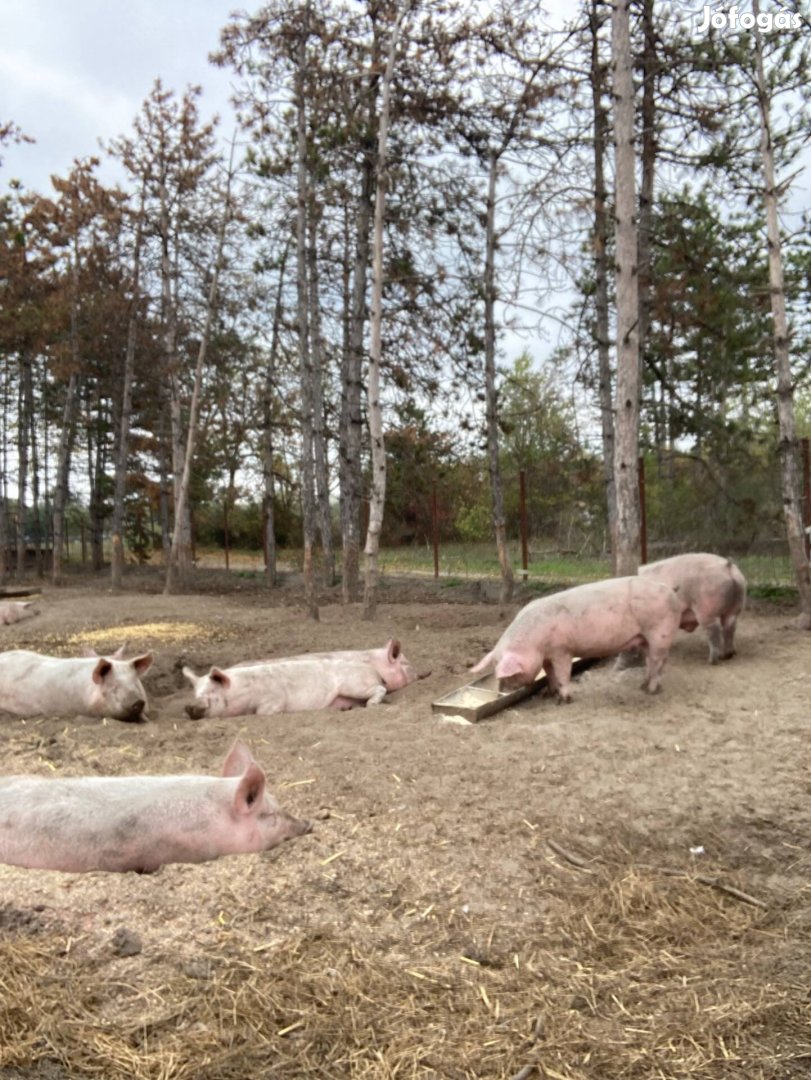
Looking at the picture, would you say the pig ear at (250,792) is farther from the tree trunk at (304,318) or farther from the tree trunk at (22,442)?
the tree trunk at (22,442)

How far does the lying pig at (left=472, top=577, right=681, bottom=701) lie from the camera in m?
6.83

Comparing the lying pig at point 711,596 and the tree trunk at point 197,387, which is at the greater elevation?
the tree trunk at point 197,387

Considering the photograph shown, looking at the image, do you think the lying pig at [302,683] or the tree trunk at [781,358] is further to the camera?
the tree trunk at [781,358]

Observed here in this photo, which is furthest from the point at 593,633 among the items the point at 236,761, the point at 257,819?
the point at 257,819

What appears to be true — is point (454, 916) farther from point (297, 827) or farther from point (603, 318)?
point (603, 318)

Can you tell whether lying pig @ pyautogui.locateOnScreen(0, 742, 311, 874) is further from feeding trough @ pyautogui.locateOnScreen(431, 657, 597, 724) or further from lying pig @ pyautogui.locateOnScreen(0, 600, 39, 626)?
lying pig @ pyautogui.locateOnScreen(0, 600, 39, 626)

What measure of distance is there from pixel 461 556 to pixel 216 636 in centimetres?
821

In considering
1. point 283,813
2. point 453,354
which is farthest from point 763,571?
point 283,813

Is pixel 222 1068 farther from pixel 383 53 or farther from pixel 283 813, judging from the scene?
pixel 383 53

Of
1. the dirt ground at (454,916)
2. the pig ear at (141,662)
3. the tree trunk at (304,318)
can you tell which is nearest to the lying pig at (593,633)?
the dirt ground at (454,916)

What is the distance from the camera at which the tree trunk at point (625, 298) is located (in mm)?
8781

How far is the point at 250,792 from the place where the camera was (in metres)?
4.12

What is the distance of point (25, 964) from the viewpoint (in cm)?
306

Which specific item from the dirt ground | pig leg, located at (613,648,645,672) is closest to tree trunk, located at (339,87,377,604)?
pig leg, located at (613,648,645,672)
